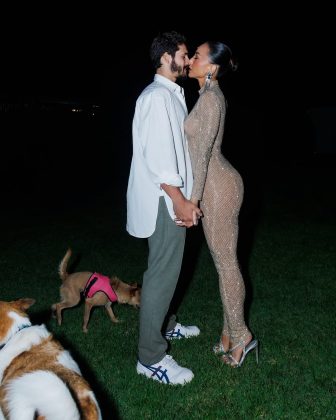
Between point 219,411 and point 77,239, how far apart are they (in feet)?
19.5

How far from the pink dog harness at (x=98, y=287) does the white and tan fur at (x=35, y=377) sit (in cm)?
171

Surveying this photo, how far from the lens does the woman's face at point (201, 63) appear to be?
3529 mm

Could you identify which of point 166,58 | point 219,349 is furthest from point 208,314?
point 166,58

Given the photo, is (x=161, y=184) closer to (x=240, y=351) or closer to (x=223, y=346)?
(x=240, y=351)

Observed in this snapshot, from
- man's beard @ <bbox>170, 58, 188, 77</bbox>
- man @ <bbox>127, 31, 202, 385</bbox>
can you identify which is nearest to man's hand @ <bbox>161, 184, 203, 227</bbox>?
man @ <bbox>127, 31, 202, 385</bbox>

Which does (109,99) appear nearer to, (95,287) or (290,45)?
(290,45)

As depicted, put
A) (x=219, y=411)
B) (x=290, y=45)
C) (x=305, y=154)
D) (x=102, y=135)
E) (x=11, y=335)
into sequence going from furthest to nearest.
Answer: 1. (x=290, y=45)
2. (x=102, y=135)
3. (x=305, y=154)
4. (x=219, y=411)
5. (x=11, y=335)

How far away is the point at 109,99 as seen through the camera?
114 ft

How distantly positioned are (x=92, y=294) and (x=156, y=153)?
81.3 inches

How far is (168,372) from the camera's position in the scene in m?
3.63

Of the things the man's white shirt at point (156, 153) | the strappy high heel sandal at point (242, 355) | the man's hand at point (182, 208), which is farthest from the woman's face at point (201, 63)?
the strappy high heel sandal at point (242, 355)

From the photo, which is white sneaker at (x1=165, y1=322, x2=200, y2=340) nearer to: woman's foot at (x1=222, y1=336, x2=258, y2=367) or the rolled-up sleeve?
woman's foot at (x1=222, y1=336, x2=258, y2=367)

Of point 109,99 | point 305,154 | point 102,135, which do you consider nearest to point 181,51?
point 305,154

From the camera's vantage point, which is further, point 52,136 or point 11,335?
point 52,136
